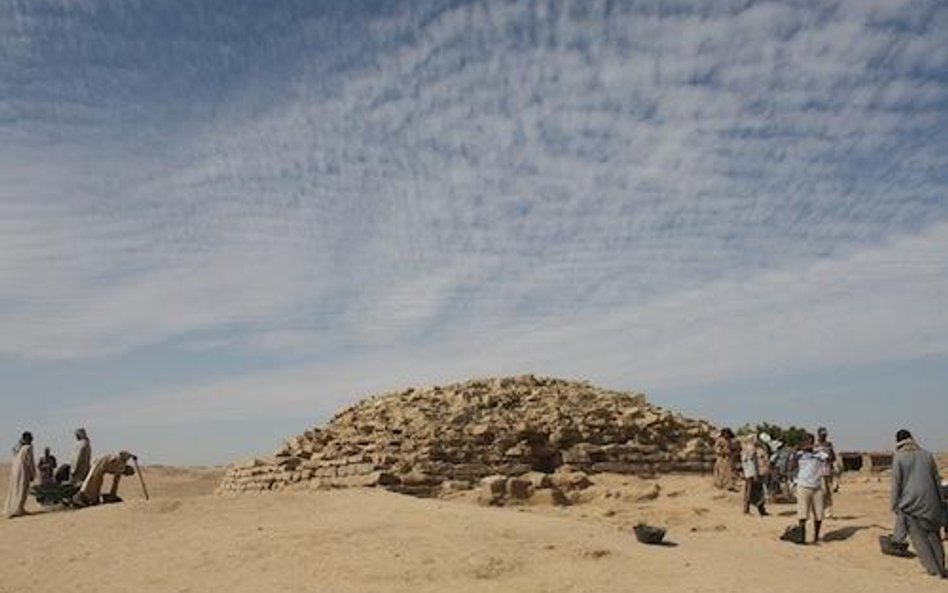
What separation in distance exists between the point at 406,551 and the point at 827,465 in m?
5.83

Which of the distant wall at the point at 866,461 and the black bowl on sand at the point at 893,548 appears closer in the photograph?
the black bowl on sand at the point at 893,548

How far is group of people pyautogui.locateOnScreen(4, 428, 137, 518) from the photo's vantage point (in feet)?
43.8

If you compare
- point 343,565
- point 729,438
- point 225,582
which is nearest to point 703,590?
point 343,565

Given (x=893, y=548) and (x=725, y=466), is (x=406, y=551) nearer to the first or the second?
(x=893, y=548)

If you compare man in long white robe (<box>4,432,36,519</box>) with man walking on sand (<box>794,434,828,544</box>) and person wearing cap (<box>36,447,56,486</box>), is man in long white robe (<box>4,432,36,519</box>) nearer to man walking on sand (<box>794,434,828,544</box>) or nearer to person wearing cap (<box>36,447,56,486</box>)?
person wearing cap (<box>36,447,56,486</box>)

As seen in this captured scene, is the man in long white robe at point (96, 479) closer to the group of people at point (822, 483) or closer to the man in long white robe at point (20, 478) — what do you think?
the man in long white robe at point (20, 478)

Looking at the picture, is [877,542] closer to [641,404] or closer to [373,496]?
[373,496]

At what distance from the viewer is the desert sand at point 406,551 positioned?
8.39 meters

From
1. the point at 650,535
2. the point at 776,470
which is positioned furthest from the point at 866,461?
the point at 650,535

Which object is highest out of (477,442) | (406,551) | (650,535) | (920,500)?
(477,442)

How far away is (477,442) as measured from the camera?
54.2ft

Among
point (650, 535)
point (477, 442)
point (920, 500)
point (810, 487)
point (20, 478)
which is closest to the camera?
point (920, 500)

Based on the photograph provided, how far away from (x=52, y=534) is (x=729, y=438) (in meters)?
9.93

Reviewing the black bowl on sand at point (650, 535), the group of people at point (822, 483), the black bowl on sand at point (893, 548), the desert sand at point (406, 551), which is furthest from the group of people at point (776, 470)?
the black bowl on sand at point (650, 535)
